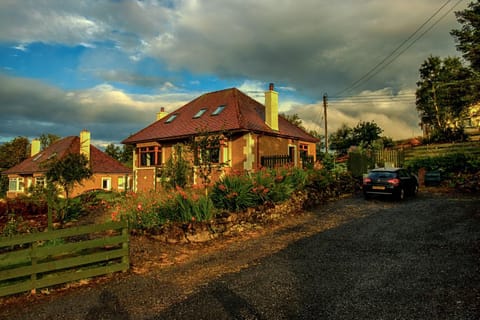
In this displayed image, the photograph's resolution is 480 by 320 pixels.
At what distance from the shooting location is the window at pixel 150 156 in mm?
21641

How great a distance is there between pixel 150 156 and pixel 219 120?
6769mm

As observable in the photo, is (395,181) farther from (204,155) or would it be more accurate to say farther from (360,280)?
(360,280)

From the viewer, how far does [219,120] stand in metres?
19.3

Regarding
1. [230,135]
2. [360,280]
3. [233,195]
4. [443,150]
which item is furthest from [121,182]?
[360,280]

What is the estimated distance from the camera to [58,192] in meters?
10.9

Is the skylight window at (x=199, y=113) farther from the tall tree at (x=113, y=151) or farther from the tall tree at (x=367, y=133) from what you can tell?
the tall tree at (x=113, y=151)

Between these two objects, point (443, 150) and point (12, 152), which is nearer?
point (443, 150)

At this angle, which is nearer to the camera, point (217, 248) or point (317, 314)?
point (317, 314)

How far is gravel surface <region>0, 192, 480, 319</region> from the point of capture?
422cm

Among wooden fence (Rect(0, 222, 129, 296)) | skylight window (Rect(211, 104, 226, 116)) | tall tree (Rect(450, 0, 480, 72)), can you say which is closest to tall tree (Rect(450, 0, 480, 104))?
tall tree (Rect(450, 0, 480, 72))

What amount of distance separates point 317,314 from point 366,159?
18.6m

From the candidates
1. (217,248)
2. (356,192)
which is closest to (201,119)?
(356,192)

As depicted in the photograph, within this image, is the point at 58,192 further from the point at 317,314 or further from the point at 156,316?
the point at 317,314

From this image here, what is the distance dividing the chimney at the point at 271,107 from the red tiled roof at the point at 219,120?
43 centimetres
